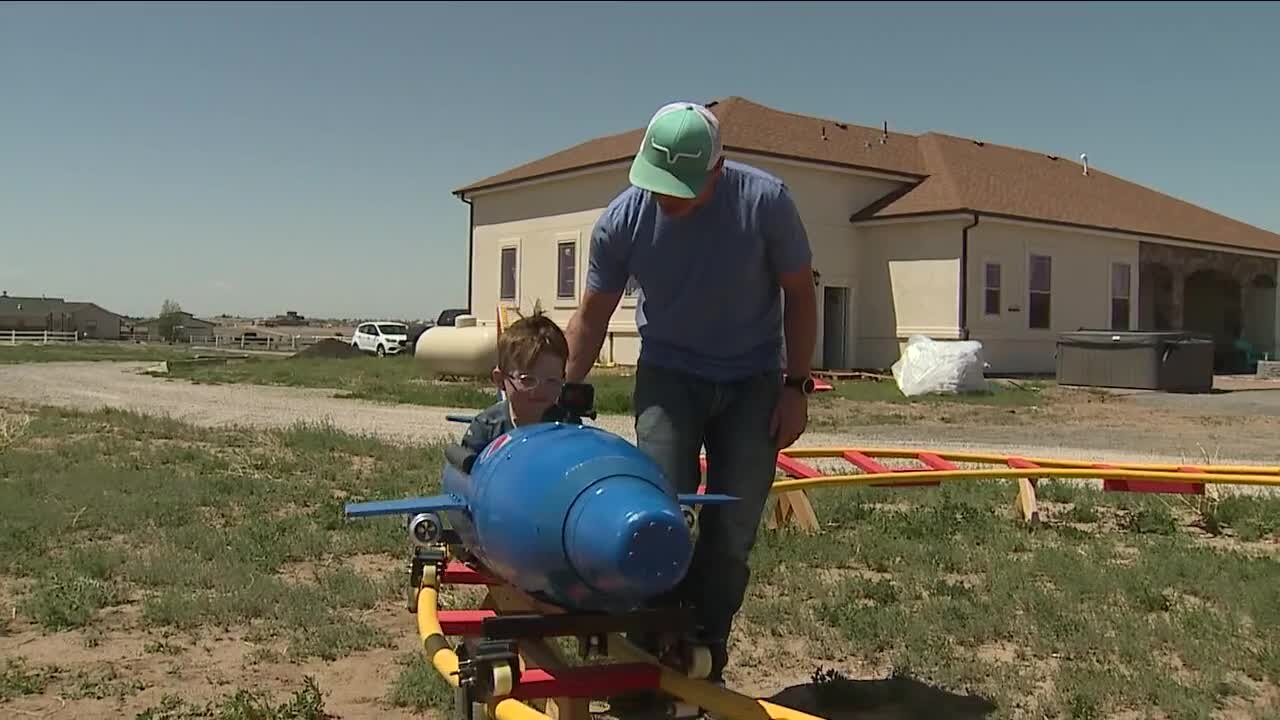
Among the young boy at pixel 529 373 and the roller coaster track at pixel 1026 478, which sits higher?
the young boy at pixel 529 373

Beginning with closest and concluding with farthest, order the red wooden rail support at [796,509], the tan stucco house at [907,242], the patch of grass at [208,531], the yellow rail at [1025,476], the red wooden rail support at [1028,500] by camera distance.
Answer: the patch of grass at [208,531] < the yellow rail at [1025,476] < the red wooden rail support at [796,509] < the red wooden rail support at [1028,500] < the tan stucco house at [907,242]

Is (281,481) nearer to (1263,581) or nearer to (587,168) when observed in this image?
(1263,581)

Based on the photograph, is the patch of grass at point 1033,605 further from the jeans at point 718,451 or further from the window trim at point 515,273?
the window trim at point 515,273

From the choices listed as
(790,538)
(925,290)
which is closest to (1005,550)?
(790,538)

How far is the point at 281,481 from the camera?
8.69m

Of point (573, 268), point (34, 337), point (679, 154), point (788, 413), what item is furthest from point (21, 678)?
point (34, 337)

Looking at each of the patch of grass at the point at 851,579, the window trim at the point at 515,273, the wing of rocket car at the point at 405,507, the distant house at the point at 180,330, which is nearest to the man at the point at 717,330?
the wing of rocket car at the point at 405,507

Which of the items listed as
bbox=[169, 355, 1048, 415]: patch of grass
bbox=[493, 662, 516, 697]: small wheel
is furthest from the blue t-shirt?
bbox=[169, 355, 1048, 415]: patch of grass

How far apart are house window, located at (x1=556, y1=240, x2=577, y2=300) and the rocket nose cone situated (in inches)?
992

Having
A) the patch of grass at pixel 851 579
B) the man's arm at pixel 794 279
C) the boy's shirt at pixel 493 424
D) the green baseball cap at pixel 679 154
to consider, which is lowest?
the patch of grass at pixel 851 579

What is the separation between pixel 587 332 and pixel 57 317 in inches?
3751

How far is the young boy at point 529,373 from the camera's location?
3.78 metres

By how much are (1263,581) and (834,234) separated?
2164cm

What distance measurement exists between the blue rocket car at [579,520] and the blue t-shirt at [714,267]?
575mm
